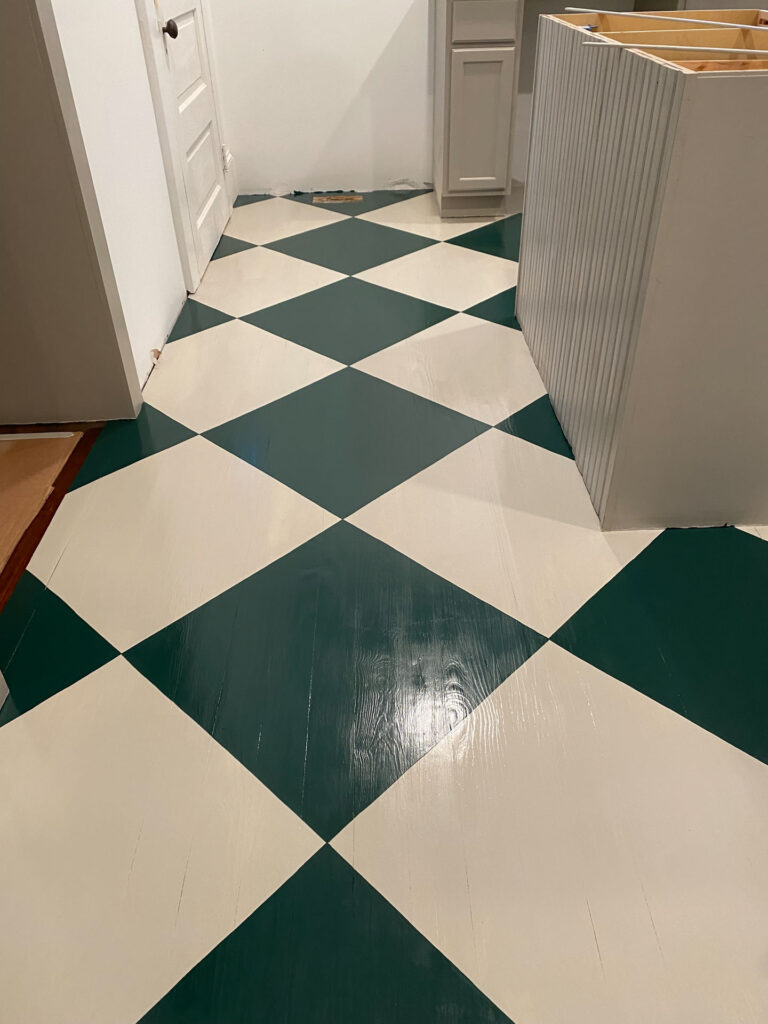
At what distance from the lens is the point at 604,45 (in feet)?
4.41

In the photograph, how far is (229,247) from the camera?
2.91 metres

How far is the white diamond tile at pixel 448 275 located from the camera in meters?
2.46

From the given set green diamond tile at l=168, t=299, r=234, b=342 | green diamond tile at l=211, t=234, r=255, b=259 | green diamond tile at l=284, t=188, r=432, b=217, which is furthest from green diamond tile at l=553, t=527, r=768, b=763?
green diamond tile at l=284, t=188, r=432, b=217

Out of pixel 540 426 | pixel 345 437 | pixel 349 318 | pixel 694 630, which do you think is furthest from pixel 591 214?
pixel 349 318

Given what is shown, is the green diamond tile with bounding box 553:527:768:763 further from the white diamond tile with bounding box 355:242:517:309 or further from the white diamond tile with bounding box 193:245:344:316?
the white diamond tile with bounding box 193:245:344:316

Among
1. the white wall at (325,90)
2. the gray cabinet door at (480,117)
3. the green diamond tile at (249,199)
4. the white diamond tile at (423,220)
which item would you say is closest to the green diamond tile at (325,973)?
the white diamond tile at (423,220)

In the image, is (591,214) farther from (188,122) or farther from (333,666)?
(188,122)

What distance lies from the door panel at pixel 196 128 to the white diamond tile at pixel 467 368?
0.95m

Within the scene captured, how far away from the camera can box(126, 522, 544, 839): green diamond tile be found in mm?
1048

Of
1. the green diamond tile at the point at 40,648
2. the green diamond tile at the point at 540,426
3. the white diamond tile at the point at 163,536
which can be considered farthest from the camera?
the green diamond tile at the point at 540,426

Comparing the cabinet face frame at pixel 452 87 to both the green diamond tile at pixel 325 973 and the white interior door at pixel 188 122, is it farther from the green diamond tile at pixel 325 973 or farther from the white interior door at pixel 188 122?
the green diamond tile at pixel 325 973

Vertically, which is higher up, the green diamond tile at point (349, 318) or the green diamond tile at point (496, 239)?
the green diamond tile at point (349, 318)

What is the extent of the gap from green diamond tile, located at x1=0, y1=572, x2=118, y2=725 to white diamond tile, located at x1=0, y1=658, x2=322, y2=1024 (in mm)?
39

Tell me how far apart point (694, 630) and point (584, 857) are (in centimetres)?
46
